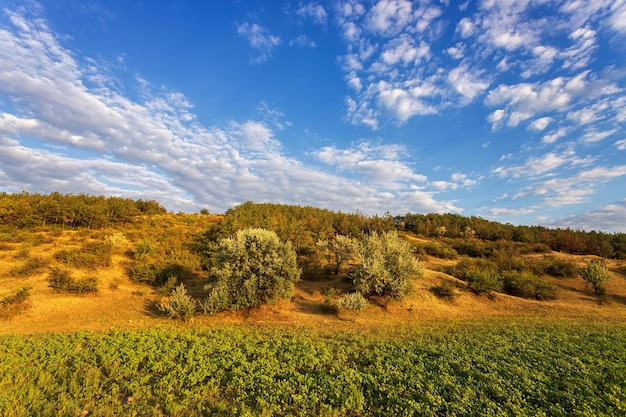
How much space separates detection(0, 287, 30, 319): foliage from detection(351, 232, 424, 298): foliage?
15976 mm

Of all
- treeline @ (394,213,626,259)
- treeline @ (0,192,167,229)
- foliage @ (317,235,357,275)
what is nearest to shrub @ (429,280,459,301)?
foliage @ (317,235,357,275)

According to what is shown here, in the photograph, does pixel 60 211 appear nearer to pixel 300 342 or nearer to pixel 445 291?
pixel 300 342

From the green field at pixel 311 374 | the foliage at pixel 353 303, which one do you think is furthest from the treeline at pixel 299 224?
the green field at pixel 311 374

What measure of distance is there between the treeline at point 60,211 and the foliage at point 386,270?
26.8 metres

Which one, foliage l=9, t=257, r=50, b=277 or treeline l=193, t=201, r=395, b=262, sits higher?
treeline l=193, t=201, r=395, b=262

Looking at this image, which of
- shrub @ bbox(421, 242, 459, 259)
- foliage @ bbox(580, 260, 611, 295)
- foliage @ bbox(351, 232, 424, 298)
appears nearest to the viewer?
foliage @ bbox(351, 232, 424, 298)

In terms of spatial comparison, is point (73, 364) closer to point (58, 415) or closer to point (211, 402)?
point (58, 415)

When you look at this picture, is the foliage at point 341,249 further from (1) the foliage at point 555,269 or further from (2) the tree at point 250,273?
(1) the foliage at point 555,269

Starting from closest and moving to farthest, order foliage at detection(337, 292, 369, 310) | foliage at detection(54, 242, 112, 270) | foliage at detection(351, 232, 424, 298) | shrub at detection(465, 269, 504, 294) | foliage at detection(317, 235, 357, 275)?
foliage at detection(337, 292, 369, 310)
foliage at detection(351, 232, 424, 298)
shrub at detection(465, 269, 504, 294)
foliage at detection(54, 242, 112, 270)
foliage at detection(317, 235, 357, 275)

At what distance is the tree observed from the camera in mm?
13734

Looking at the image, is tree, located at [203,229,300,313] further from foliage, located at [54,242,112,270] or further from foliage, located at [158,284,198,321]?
foliage, located at [54,242,112,270]

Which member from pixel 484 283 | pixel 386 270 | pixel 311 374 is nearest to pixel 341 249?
pixel 386 270

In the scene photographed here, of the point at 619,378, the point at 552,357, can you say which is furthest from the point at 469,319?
the point at 619,378

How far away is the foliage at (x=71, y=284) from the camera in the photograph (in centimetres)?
1517
